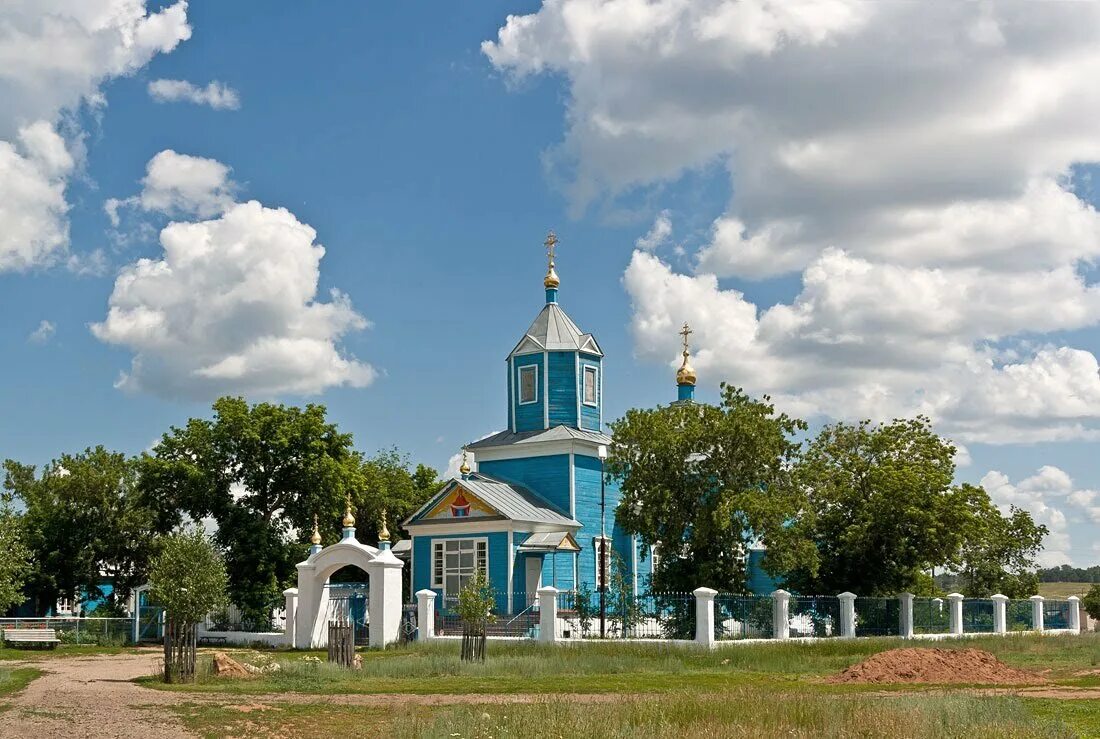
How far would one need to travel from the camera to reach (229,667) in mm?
23984

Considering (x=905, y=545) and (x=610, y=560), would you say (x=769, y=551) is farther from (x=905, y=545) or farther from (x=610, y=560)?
(x=610, y=560)

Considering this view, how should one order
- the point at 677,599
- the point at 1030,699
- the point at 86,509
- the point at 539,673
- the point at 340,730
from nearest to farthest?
the point at 340,730 → the point at 1030,699 → the point at 539,673 → the point at 677,599 → the point at 86,509

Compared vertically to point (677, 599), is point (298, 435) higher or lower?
higher

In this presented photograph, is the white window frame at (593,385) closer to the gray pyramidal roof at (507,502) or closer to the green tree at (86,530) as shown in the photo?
the gray pyramidal roof at (507,502)

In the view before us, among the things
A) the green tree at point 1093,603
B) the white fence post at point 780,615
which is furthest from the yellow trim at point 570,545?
the green tree at point 1093,603

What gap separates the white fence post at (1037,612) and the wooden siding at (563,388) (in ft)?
53.4

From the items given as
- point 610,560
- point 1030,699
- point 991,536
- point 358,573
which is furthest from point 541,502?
point 1030,699

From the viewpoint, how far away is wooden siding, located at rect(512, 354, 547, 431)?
41.8m

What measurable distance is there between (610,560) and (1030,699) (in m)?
22.0

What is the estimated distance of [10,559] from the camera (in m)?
36.6

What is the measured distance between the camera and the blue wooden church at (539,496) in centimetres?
3700

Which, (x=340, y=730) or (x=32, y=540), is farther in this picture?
(x=32, y=540)

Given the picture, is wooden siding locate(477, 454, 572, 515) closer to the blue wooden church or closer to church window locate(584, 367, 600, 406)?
the blue wooden church

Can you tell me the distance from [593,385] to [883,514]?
11.8m
